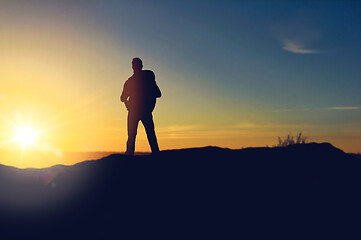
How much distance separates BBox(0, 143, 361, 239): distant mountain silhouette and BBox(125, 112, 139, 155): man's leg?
5.42ft

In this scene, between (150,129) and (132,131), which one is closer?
(132,131)

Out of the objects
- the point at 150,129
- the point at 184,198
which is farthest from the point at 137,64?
the point at 184,198

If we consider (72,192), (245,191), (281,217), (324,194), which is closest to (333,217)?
(324,194)

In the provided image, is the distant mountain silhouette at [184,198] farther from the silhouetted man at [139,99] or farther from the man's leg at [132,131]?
the silhouetted man at [139,99]

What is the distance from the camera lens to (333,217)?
7.68 meters

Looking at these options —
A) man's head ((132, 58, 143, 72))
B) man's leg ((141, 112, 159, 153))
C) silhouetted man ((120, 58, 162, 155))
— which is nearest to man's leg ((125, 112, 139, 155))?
silhouetted man ((120, 58, 162, 155))

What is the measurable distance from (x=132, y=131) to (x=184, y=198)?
3789 mm

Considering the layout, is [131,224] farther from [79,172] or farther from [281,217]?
[281,217]

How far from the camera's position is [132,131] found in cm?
1080

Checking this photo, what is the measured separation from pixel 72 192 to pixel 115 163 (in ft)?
4.29

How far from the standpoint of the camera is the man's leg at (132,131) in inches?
425

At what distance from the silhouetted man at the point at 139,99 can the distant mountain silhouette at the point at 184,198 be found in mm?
1799

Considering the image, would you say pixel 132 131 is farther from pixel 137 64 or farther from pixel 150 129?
pixel 137 64

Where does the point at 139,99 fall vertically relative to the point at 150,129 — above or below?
above
